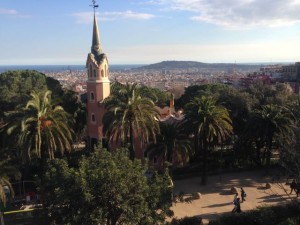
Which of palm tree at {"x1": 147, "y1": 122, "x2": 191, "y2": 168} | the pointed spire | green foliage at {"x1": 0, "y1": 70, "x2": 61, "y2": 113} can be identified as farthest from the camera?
green foliage at {"x1": 0, "y1": 70, "x2": 61, "y2": 113}

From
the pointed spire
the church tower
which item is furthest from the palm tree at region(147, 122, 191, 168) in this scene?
the pointed spire

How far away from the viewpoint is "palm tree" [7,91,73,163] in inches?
808

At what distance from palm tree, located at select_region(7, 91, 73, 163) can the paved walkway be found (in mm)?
8321

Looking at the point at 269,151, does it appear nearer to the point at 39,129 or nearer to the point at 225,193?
the point at 225,193

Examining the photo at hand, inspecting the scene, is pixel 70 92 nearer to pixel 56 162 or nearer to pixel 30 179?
pixel 30 179

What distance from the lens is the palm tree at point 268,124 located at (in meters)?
26.4

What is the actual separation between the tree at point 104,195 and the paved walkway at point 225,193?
24.1ft

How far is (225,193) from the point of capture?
2380 cm

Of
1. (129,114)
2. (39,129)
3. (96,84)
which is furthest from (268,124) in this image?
(39,129)

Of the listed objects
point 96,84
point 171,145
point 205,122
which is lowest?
point 171,145

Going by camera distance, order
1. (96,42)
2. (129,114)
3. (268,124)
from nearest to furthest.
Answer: (129,114)
(268,124)
(96,42)

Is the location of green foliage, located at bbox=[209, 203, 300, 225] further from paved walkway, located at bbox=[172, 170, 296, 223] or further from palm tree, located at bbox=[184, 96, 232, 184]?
palm tree, located at bbox=[184, 96, 232, 184]

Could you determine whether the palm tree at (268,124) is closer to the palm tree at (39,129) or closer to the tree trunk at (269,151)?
the tree trunk at (269,151)

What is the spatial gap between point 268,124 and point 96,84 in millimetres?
14979
